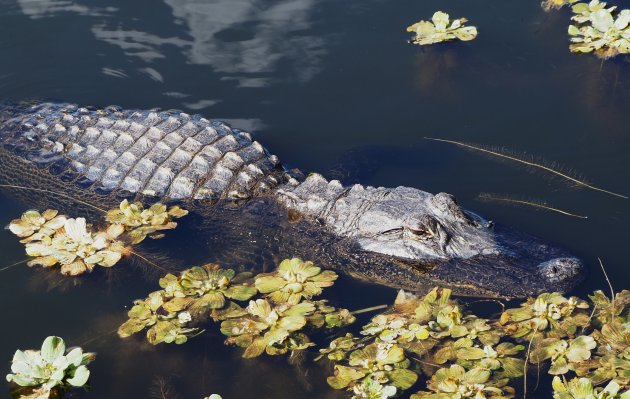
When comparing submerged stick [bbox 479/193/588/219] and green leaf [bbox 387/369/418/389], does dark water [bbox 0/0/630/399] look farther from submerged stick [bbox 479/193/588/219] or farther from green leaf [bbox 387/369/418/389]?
green leaf [bbox 387/369/418/389]

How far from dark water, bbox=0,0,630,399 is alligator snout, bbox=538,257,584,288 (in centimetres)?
9

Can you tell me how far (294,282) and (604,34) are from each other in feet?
13.0

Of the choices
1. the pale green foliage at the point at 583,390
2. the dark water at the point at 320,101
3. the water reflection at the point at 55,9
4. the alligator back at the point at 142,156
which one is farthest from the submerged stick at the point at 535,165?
the water reflection at the point at 55,9

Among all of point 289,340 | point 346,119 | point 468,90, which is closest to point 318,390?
point 289,340

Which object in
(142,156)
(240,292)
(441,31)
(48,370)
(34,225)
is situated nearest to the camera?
(48,370)

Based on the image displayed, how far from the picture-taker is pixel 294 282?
4.42 meters

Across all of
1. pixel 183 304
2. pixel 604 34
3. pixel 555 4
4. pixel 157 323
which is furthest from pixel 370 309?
pixel 555 4

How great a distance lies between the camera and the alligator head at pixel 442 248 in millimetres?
4496

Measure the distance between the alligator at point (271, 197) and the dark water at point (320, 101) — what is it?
0.28 metres

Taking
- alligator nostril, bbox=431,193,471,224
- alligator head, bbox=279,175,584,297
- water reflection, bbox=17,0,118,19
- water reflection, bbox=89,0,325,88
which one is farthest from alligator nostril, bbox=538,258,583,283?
water reflection, bbox=17,0,118,19

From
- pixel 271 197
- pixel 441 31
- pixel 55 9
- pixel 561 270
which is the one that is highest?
pixel 441 31

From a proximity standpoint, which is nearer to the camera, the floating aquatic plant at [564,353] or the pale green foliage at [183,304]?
the floating aquatic plant at [564,353]

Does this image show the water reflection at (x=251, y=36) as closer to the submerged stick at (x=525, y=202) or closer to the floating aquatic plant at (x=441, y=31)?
the floating aquatic plant at (x=441, y=31)

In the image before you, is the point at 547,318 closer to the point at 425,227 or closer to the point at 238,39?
the point at 425,227
